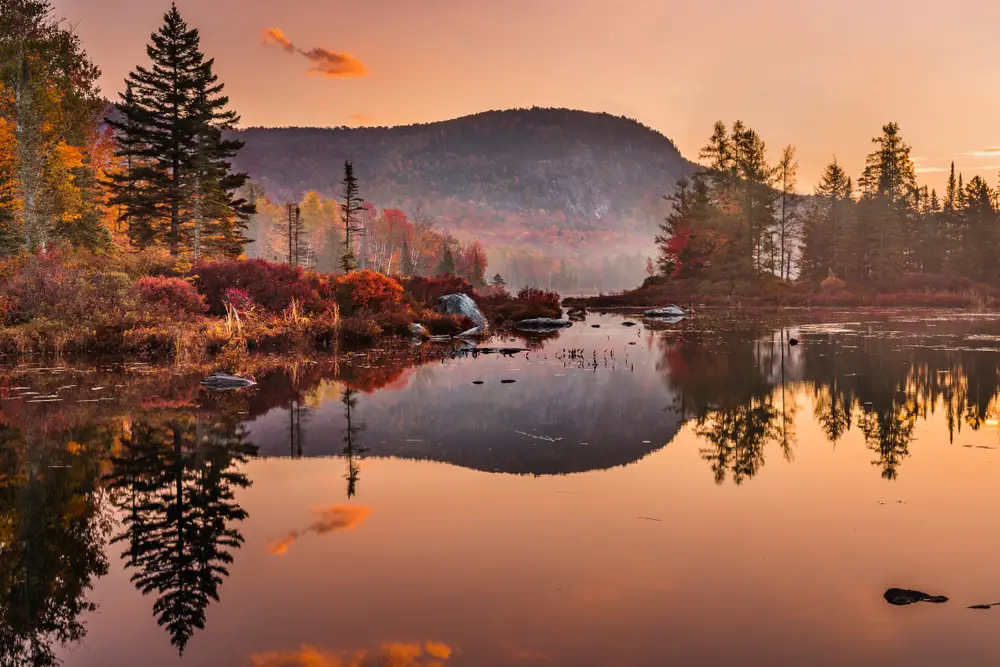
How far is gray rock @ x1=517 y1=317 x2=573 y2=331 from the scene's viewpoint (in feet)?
143

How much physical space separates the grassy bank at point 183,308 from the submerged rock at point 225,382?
705 cm

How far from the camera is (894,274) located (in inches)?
3024

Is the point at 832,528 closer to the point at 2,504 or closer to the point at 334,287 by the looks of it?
the point at 2,504

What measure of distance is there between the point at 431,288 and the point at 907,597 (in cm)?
3941

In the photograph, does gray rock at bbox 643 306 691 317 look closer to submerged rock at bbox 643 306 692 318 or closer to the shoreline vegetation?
submerged rock at bbox 643 306 692 318

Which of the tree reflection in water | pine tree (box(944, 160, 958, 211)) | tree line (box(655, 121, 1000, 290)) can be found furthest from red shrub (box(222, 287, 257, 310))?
pine tree (box(944, 160, 958, 211))

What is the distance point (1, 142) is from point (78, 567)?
37.2m

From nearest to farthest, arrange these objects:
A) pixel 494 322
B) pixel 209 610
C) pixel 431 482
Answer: pixel 209 610, pixel 431 482, pixel 494 322

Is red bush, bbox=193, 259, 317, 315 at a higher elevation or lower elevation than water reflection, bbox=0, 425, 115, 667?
higher

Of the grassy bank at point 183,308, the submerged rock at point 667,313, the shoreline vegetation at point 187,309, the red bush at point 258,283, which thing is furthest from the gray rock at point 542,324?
the red bush at point 258,283

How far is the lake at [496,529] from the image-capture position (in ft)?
16.1

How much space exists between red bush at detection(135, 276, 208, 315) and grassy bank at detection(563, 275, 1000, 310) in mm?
45622

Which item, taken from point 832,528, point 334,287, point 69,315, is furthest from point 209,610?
point 334,287

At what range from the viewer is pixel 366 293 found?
3497 cm
